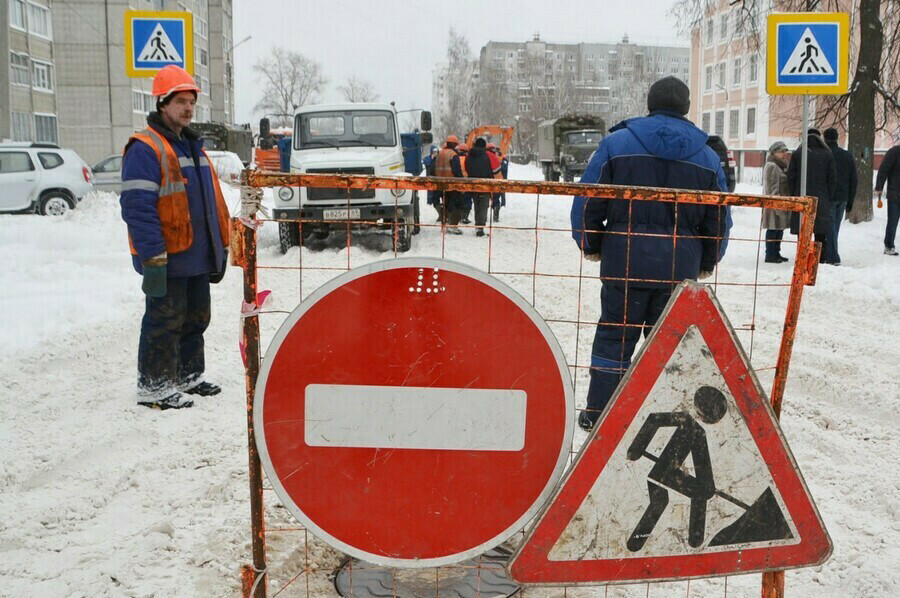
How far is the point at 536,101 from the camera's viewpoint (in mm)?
89500

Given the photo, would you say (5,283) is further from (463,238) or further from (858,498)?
(858,498)

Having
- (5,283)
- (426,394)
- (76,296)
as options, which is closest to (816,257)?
(426,394)

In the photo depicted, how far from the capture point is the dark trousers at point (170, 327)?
5648mm

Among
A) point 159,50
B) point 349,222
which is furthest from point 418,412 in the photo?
point 159,50

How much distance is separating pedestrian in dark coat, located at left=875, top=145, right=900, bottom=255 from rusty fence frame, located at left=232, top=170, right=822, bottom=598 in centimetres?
1116

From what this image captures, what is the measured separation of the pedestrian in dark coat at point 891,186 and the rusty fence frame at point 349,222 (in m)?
11.2

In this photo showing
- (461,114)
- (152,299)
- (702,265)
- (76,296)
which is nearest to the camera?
(702,265)

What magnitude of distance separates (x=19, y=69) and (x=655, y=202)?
49876 mm

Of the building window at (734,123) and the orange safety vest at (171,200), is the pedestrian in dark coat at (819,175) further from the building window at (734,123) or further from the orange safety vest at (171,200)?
the building window at (734,123)

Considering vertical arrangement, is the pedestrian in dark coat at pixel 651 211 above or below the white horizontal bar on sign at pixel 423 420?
above

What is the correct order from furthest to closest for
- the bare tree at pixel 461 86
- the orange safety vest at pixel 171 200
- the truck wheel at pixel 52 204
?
the bare tree at pixel 461 86 → the truck wheel at pixel 52 204 → the orange safety vest at pixel 171 200

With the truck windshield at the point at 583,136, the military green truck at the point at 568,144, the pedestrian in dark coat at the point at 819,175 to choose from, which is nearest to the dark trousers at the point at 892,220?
the pedestrian in dark coat at the point at 819,175

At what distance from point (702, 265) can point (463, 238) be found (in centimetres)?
1207

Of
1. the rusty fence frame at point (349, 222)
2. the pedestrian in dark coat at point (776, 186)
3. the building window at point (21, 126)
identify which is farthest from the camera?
the building window at point (21, 126)
